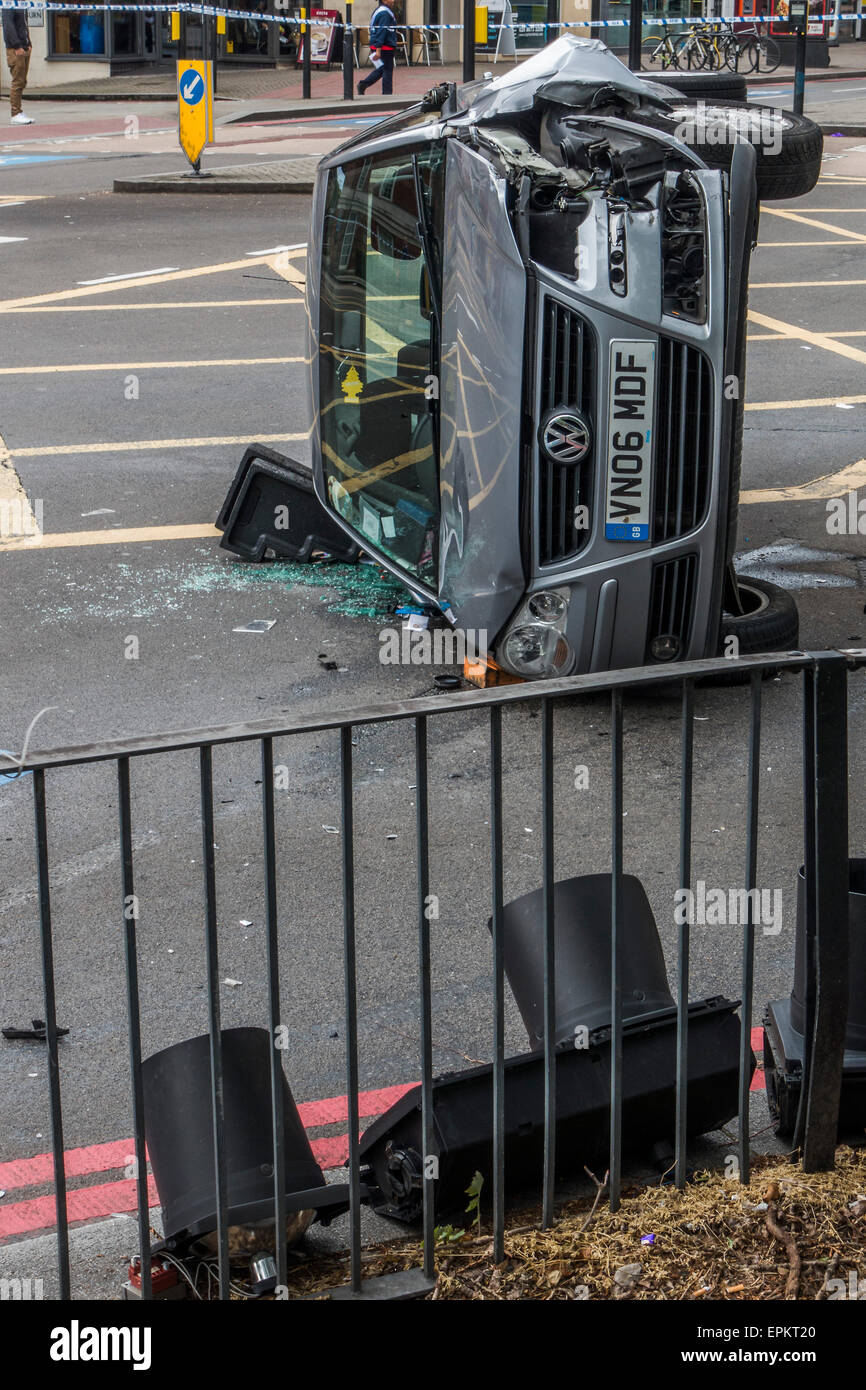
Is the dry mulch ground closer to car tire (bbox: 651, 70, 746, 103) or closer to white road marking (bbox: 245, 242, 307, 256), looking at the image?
car tire (bbox: 651, 70, 746, 103)

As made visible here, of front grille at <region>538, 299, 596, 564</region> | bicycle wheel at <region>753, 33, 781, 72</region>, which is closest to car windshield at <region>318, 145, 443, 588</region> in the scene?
front grille at <region>538, 299, 596, 564</region>

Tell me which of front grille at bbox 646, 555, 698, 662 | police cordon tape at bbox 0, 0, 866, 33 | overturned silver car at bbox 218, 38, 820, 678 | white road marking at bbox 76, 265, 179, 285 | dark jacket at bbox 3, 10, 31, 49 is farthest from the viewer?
police cordon tape at bbox 0, 0, 866, 33

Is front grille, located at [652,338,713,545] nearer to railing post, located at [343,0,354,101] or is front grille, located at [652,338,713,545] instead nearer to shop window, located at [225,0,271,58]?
railing post, located at [343,0,354,101]

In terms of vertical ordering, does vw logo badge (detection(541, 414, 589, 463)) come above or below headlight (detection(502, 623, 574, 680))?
above

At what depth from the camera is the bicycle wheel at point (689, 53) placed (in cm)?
3391

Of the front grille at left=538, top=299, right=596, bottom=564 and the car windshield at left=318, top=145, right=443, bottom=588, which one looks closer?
the front grille at left=538, top=299, right=596, bottom=564

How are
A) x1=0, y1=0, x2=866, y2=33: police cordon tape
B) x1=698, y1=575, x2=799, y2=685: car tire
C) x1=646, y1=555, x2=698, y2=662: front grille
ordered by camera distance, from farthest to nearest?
x1=0, y1=0, x2=866, y2=33: police cordon tape < x1=698, y1=575, x2=799, y2=685: car tire < x1=646, y1=555, x2=698, y2=662: front grille

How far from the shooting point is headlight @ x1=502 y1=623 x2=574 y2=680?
276 inches

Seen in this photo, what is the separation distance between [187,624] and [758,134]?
140 inches

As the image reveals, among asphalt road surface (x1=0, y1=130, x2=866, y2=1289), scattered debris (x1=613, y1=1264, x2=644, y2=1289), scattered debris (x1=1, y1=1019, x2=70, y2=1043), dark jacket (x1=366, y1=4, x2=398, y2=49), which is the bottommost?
scattered debris (x1=613, y1=1264, x2=644, y2=1289)

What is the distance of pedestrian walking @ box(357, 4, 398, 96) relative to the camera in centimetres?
3033

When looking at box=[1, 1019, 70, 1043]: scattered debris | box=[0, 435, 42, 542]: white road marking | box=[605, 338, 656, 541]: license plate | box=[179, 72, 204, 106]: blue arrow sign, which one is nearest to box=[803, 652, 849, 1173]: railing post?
box=[1, 1019, 70, 1043]: scattered debris

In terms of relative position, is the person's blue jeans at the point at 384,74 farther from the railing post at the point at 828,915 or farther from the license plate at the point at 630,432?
the railing post at the point at 828,915
